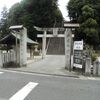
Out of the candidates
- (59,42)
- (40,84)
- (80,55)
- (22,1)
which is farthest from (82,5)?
(40,84)

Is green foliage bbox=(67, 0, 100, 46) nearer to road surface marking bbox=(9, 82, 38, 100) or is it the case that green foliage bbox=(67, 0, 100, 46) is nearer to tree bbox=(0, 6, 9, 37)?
tree bbox=(0, 6, 9, 37)

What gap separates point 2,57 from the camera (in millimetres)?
23453

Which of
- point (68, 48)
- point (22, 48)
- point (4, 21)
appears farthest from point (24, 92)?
point (4, 21)

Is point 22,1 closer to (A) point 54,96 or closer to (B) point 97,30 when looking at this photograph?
(B) point 97,30

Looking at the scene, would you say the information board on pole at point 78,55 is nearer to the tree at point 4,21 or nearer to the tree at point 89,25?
the tree at point 89,25

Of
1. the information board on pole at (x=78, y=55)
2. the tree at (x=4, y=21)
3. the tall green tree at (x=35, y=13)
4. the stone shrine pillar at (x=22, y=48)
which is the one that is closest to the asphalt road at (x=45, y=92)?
the information board on pole at (x=78, y=55)

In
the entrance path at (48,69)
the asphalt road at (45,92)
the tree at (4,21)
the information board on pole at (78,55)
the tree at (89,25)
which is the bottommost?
the asphalt road at (45,92)

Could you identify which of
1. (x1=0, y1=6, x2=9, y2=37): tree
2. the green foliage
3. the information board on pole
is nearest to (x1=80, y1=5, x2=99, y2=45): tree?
the green foliage

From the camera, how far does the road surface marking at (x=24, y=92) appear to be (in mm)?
10459

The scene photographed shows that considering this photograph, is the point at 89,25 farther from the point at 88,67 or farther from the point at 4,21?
the point at 4,21

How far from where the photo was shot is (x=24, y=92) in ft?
37.8

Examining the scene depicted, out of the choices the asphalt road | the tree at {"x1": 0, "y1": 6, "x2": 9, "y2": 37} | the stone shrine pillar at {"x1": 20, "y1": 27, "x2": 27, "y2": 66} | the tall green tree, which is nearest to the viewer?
the asphalt road

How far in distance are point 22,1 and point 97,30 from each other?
2488cm

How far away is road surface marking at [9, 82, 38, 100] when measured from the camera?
1046cm
